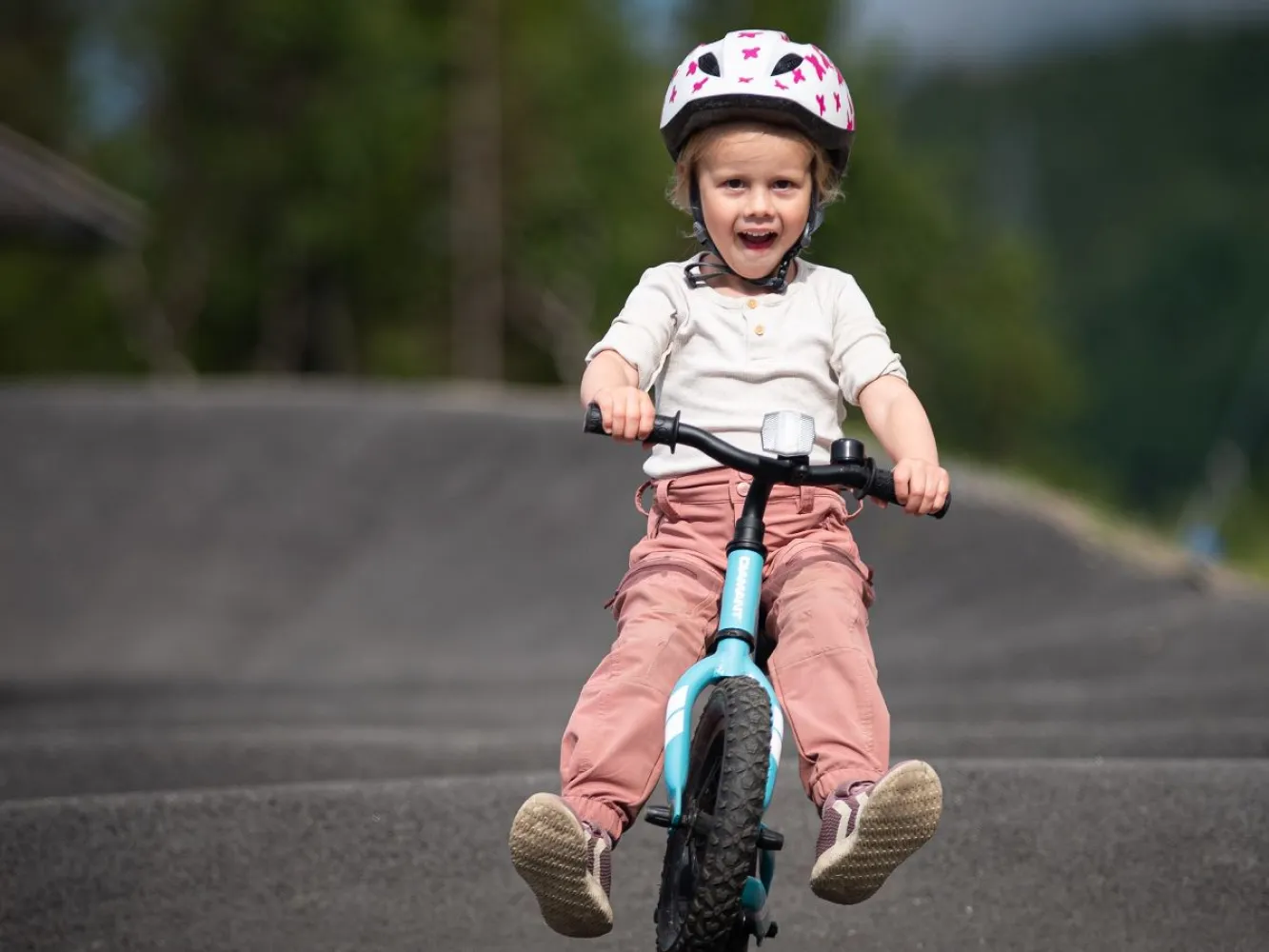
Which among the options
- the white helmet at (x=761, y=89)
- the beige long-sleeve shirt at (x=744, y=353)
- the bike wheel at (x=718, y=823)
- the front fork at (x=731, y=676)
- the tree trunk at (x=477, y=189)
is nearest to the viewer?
the bike wheel at (x=718, y=823)

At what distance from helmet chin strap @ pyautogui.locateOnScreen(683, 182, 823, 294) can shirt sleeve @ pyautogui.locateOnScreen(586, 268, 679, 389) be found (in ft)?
0.25

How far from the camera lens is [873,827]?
3.78 m

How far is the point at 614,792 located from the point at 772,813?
1.92 meters

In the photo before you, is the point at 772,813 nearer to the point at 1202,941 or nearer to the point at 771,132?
the point at 1202,941

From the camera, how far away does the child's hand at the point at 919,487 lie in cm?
392

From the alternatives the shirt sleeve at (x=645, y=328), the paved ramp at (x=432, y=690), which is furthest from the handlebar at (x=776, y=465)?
the paved ramp at (x=432, y=690)

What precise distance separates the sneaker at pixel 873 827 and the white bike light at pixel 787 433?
69cm

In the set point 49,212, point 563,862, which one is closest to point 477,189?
point 49,212

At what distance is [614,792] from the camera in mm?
4008

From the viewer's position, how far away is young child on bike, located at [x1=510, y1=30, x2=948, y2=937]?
3.91m

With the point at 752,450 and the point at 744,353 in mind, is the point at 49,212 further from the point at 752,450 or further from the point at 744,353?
the point at 752,450

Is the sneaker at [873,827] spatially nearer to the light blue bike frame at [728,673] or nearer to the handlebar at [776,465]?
the light blue bike frame at [728,673]

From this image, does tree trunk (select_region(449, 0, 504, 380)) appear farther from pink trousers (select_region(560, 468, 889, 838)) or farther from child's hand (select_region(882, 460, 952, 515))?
child's hand (select_region(882, 460, 952, 515))

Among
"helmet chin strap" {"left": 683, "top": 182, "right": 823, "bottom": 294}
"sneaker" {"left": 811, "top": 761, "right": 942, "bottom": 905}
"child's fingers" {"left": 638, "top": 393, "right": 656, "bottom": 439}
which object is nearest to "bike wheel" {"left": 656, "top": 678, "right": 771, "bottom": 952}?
"sneaker" {"left": 811, "top": 761, "right": 942, "bottom": 905}
